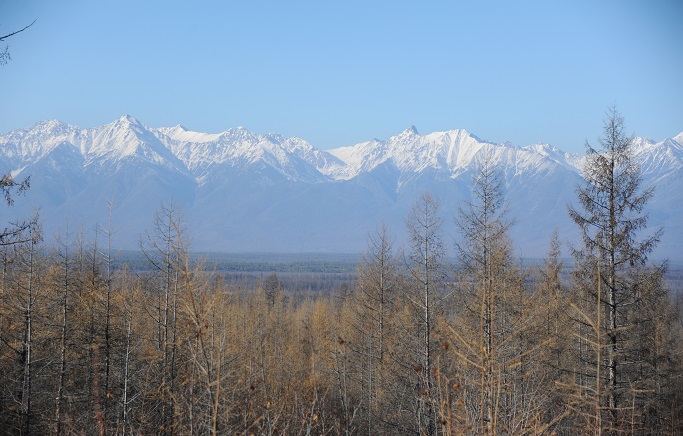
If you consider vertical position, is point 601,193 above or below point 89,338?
above

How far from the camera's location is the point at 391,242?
1037 inches

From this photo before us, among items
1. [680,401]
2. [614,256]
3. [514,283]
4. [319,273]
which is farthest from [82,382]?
[319,273]

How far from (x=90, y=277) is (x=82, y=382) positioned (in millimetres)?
4562

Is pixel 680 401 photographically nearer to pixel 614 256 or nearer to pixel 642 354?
pixel 642 354

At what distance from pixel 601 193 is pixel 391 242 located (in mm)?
10499

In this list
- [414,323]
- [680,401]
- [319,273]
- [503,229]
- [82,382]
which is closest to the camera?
[503,229]

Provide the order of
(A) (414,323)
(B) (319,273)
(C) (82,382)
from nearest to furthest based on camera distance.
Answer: (A) (414,323) → (C) (82,382) → (B) (319,273)

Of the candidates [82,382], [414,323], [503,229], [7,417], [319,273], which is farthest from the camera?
[319,273]

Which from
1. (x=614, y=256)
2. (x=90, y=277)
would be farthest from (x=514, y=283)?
(x=90, y=277)

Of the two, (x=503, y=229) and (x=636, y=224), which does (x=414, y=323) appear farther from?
(x=636, y=224)

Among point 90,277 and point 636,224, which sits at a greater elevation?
point 636,224

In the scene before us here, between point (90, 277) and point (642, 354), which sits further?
point (90, 277)

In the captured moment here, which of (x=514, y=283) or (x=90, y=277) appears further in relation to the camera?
(x=90, y=277)

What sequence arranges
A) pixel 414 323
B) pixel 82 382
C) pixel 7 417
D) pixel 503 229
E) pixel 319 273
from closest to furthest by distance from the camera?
pixel 503 229
pixel 7 417
pixel 414 323
pixel 82 382
pixel 319 273
